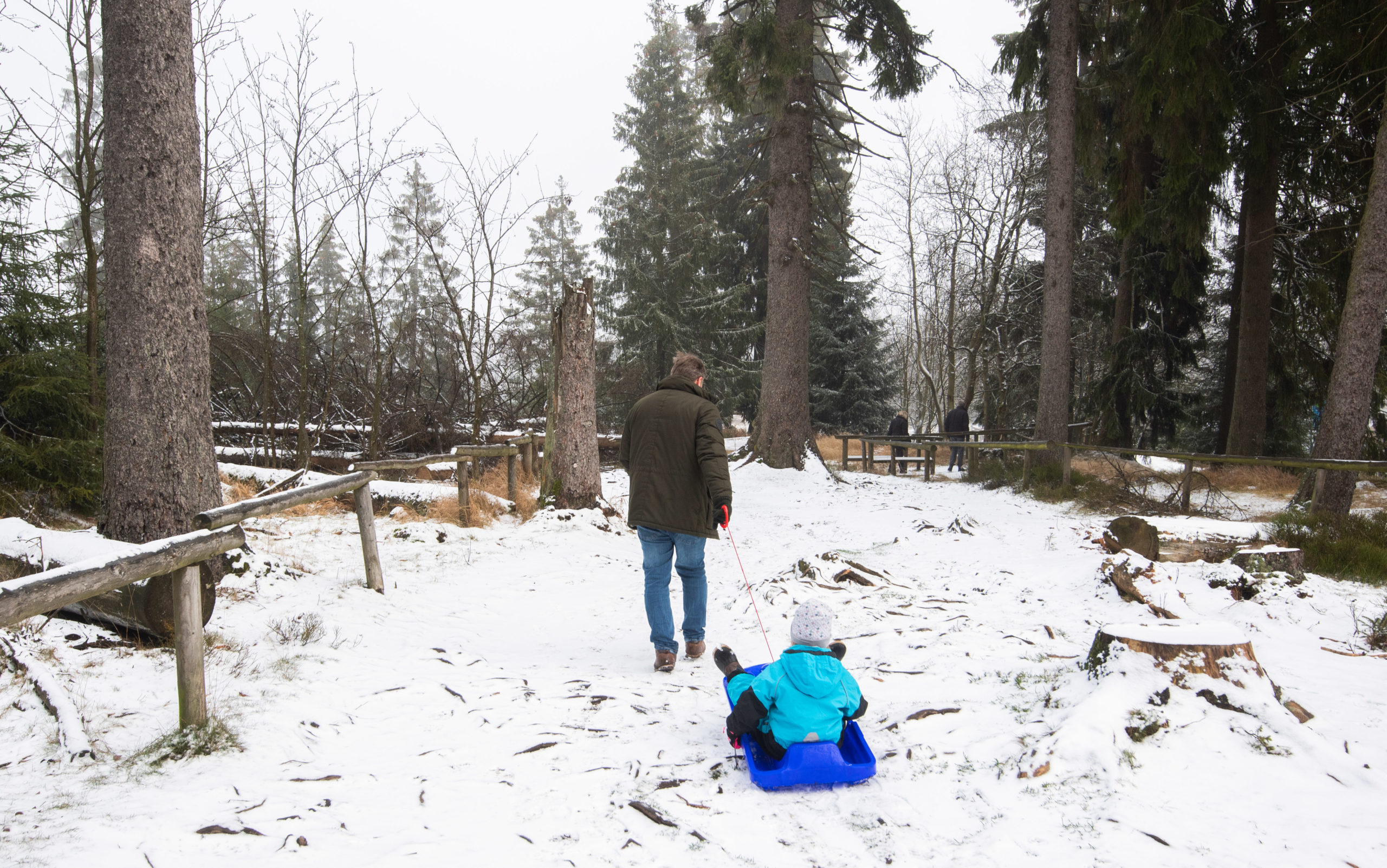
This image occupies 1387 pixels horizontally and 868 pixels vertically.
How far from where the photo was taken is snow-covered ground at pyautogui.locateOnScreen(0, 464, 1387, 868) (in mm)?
2578

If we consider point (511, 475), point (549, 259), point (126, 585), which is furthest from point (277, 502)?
point (549, 259)

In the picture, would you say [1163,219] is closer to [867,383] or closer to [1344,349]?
[1344,349]

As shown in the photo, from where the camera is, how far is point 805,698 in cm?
319

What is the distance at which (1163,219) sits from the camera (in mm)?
13891

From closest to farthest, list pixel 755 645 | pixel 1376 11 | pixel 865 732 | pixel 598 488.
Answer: pixel 865 732 < pixel 755 645 < pixel 1376 11 < pixel 598 488

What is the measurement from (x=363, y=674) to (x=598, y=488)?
5.43 metres

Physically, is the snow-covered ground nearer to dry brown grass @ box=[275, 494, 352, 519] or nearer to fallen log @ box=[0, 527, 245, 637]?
fallen log @ box=[0, 527, 245, 637]

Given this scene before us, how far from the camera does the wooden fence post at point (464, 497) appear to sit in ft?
29.0

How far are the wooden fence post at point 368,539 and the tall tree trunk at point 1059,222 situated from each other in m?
10.9

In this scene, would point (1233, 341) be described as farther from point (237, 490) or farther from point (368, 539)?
point (237, 490)

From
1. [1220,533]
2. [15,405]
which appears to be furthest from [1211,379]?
[15,405]

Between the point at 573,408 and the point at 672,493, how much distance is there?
509 centimetres

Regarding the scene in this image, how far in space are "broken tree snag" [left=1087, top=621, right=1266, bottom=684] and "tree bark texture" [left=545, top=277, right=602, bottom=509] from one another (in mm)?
6804

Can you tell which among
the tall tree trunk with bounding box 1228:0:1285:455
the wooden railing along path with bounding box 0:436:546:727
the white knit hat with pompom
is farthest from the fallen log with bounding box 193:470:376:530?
the tall tree trunk with bounding box 1228:0:1285:455
